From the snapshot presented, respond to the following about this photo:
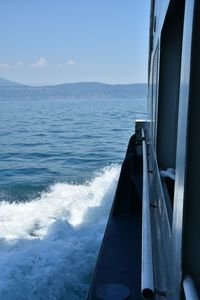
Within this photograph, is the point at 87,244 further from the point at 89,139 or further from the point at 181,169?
the point at 89,139

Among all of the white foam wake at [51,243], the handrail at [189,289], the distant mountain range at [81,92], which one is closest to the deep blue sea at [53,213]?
the white foam wake at [51,243]

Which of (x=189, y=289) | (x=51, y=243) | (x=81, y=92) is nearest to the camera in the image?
(x=189, y=289)

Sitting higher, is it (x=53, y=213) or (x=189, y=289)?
(x=189, y=289)

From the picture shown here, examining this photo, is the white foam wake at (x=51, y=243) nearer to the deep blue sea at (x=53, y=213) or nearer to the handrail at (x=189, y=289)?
the deep blue sea at (x=53, y=213)

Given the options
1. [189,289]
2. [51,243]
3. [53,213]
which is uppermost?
[189,289]

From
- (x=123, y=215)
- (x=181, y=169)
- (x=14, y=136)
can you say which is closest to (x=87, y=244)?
(x=123, y=215)

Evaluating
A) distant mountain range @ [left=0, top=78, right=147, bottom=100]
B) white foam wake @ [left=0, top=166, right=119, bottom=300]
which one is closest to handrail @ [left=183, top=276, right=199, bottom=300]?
white foam wake @ [left=0, top=166, right=119, bottom=300]

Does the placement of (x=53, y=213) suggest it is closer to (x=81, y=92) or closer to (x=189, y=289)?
(x=189, y=289)

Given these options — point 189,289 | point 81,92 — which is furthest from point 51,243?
point 81,92

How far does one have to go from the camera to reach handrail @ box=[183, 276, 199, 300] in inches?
53.4

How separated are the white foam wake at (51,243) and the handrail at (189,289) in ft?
11.2

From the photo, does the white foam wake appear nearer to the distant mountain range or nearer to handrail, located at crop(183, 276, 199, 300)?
handrail, located at crop(183, 276, 199, 300)

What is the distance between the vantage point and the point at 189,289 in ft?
4.67

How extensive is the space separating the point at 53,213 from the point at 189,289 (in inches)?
319
